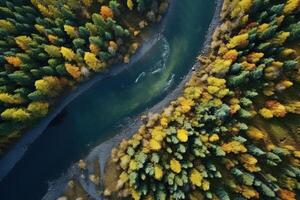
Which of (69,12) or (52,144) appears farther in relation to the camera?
(52,144)

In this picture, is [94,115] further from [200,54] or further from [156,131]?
[200,54]

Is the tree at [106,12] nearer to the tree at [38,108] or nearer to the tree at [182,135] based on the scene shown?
the tree at [38,108]

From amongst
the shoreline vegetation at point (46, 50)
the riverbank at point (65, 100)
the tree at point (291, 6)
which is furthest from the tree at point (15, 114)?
the tree at point (291, 6)

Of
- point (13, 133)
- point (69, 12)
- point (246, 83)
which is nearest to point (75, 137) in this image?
point (13, 133)

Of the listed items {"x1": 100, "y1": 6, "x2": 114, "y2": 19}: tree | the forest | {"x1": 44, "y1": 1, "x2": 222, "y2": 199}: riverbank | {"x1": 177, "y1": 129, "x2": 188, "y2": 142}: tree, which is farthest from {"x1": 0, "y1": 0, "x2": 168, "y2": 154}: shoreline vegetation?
{"x1": 177, "y1": 129, "x2": 188, "y2": 142}: tree

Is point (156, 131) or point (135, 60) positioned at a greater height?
point (135, 60)

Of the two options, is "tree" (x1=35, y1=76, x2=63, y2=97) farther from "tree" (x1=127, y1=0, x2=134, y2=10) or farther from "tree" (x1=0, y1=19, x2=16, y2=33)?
"tree" (x1=127, y1=0, x2=134, y2=10)

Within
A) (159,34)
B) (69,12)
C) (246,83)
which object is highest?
(69,12)
